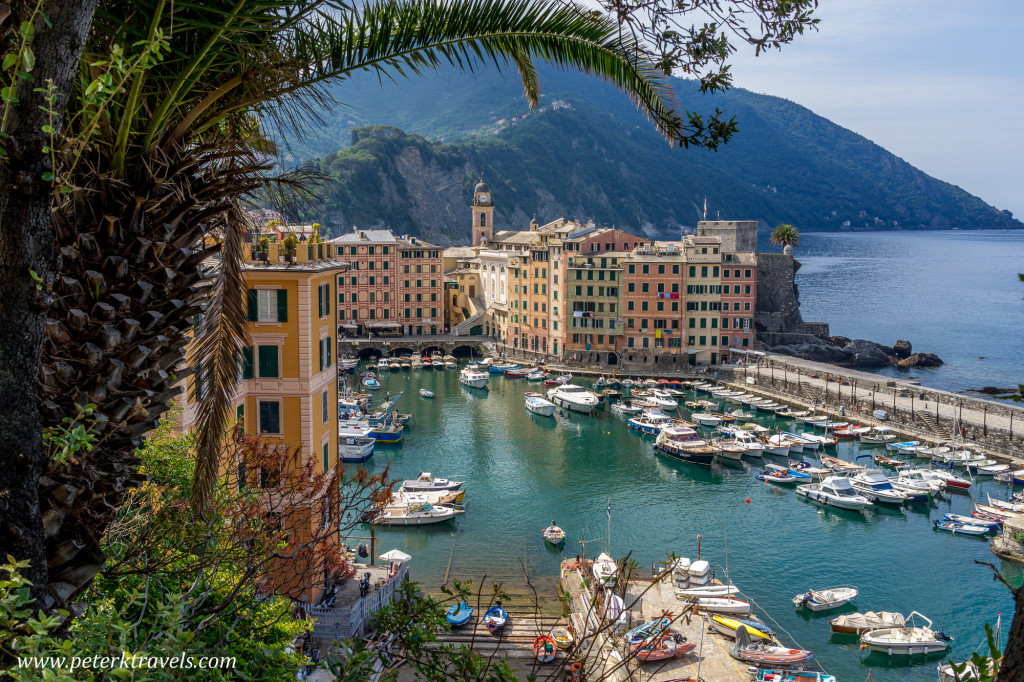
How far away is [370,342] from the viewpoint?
7494 cm

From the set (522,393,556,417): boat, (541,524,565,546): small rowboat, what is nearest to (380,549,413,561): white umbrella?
(541,524,565,546): small rowboat

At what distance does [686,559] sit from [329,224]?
109m

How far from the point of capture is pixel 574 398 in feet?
183

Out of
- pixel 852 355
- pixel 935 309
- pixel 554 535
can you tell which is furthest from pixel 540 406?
pixel 935 309

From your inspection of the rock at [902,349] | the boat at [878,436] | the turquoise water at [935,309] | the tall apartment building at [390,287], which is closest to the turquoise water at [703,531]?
the boat at [878,436]

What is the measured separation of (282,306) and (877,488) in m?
29.1

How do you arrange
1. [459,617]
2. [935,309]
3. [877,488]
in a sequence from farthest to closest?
[935,309]
[877,488]
[459,617]

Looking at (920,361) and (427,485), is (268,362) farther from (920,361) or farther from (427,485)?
(920,361)

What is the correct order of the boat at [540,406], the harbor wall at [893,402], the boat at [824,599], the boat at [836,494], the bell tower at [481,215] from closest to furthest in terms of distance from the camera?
the boat at [824,599] → the boat at [836,494] → the harbor wall at [893,402] → the boat at [540,406] → the bell tower at [481,215]

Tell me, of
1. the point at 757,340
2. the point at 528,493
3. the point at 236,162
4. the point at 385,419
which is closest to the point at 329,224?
the point at 757,340

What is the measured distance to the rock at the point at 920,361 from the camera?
75062mm

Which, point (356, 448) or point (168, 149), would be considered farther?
point (356, 448)

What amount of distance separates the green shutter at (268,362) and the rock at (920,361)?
67.3 meters

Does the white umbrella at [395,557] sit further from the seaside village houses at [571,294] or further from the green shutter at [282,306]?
the seaside village houses at [571,294]
